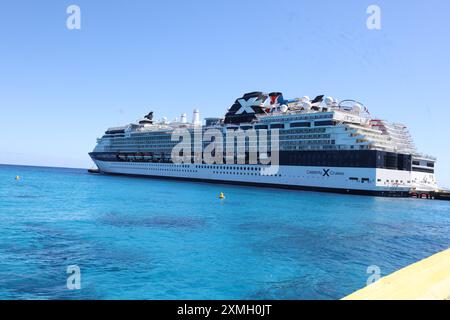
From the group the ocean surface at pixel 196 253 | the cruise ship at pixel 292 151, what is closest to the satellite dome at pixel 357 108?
the cruise ship at pixel 292 151

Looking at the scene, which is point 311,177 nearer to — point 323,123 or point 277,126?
point 323,123

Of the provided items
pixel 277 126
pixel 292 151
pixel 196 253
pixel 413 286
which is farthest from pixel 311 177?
pixel 413 286

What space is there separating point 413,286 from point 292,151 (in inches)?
2430

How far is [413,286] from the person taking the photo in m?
6.71

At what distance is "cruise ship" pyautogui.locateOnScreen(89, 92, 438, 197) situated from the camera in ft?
194

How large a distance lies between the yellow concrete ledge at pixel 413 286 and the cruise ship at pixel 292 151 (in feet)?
170

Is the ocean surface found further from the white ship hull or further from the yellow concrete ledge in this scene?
the white ship hull

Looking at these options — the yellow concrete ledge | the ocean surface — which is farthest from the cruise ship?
the yellow concrete ledge

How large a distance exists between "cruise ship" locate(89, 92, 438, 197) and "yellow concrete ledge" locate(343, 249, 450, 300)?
51937 mm

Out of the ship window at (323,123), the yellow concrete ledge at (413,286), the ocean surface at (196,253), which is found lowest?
the ocean surface at (196,253)

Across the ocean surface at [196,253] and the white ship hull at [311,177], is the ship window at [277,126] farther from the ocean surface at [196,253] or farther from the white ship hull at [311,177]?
the ocean surface at [196,253]

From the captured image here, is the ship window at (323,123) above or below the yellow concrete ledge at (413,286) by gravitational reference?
above

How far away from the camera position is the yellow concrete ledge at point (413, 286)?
612 cm
